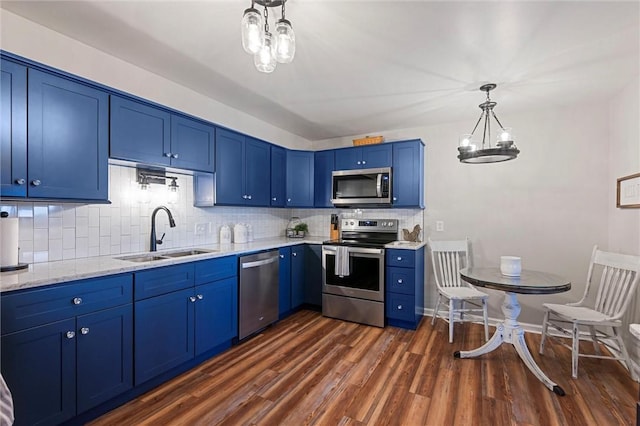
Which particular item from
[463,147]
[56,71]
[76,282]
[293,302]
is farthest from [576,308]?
[56,71]

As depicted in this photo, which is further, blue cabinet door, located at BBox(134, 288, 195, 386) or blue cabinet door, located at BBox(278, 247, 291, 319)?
blue cabinet door, located at BBox(278, 247, 291, 319)

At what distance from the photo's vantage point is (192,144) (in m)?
2.69

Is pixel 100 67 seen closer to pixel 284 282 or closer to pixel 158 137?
pixel 158 137

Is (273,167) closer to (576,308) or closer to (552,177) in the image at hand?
(552,177)

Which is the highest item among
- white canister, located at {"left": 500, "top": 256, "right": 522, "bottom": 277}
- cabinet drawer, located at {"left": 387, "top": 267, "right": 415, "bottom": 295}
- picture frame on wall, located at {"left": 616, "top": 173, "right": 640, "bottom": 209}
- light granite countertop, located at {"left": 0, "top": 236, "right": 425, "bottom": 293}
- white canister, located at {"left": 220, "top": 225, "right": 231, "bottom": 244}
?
picture frame on wall, located at {"left": 616, "top": 173, "right": 640, "bottom": 209}

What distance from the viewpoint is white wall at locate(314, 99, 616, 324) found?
9.95 feet

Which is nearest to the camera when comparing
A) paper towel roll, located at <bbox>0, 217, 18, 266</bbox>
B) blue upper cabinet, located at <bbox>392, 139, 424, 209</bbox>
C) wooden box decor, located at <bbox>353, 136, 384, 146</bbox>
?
paper towel roll, located at <bbox>0, 217, 18, 266</bbox>

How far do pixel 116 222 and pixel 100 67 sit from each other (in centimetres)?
119

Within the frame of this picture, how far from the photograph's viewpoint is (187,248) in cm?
296

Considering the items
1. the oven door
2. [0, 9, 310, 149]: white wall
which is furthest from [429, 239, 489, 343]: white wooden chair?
[0, 9, 310, 149]: white wall

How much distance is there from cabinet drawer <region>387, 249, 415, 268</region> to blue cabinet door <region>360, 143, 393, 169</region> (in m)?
1.11

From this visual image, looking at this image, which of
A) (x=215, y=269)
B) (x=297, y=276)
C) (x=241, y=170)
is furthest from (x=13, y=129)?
(x=297, y=276)

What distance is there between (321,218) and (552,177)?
2849 millimetres

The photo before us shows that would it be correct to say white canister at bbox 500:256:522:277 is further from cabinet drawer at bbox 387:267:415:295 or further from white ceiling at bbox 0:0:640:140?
white ceiling at bbox 0:0:640:140
